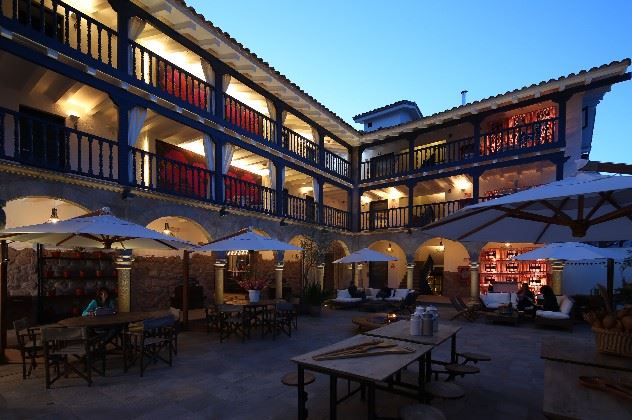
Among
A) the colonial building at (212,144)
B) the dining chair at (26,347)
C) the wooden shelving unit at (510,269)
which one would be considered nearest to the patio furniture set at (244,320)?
the colonial building at (212,144)

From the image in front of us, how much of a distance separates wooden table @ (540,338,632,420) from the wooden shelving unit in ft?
47.6

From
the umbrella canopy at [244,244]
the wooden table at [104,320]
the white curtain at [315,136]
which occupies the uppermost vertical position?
the white curtain at [315,136]

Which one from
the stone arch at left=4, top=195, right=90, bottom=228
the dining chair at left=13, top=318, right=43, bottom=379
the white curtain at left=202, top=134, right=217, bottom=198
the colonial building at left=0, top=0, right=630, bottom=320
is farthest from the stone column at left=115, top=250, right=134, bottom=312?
the white curtain at left=202, top=134, right=217, bottom=198

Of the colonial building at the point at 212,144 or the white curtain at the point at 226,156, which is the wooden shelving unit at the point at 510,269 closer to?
the colonial building at the point at 212,144

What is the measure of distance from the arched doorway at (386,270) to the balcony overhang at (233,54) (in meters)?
7.75

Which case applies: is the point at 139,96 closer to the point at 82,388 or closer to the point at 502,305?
the point at 82,388

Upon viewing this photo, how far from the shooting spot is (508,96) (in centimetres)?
1526

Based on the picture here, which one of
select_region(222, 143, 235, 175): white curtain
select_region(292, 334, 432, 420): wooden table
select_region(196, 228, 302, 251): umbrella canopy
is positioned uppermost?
select_region(222, 143, 235, 175): white curtain

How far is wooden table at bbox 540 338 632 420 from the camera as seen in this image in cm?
222

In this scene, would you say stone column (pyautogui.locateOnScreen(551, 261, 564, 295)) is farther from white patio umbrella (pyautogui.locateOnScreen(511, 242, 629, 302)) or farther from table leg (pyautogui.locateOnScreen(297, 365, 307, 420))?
table leg (pyautogui.locateOnScreen(297, 365, 307, 420))

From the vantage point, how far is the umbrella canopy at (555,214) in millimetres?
3186

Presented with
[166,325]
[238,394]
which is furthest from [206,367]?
[238,394]

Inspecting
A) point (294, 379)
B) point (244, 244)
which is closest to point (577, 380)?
point (294, 379)

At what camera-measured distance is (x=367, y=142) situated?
2014cm
